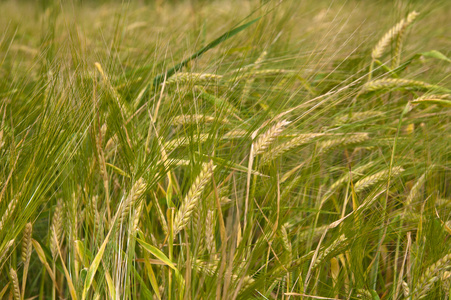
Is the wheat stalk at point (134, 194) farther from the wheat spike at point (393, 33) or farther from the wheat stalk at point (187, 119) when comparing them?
the wheat spike at point (393, 33)

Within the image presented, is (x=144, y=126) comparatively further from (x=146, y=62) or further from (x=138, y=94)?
(x=146, y=62)

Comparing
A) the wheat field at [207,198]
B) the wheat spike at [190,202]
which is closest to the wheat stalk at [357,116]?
the wheat field at [207,198]

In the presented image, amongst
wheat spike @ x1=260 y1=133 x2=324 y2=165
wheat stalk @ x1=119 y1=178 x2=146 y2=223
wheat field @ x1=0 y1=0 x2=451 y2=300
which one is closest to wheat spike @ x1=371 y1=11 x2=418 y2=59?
wheat field @ x1=0 y1=0 x2=451 y2=300

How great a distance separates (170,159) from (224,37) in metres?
0.42

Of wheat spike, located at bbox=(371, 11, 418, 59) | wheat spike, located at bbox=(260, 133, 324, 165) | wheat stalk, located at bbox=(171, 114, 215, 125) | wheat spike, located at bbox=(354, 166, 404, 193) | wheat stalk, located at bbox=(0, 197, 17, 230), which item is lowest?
wheat spike, located at bbox=(354, 166, 404, 193)

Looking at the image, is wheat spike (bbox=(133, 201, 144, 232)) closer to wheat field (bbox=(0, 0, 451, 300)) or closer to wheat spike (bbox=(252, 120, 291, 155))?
wheat field (bbox=(0, 0, 451, 300))

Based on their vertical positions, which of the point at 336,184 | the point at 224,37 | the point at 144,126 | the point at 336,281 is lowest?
the point at 336,281

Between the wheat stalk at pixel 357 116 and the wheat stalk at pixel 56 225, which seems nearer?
the wheat stalk at pixel 56 225

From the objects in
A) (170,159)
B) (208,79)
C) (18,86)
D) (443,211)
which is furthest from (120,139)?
(443,211)

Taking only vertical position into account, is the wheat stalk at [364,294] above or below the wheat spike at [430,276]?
below

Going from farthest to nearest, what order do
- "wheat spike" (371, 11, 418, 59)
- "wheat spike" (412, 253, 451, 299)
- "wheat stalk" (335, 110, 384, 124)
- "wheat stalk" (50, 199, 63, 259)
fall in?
"wheat spike" (371, 11, 418, 59) < "wheat stalk" (335, 110, 384, 124) < "wheat stalk" (50, 199, 63, 259) < "wheat spike" (412, 253, 451, 299)

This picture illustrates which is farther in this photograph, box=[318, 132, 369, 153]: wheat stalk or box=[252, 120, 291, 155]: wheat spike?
box=[318, 132, 369, 153]: wheat stalk

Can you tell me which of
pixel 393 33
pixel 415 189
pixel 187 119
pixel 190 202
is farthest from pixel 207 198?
pixel 393 33

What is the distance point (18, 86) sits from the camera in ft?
2.82
